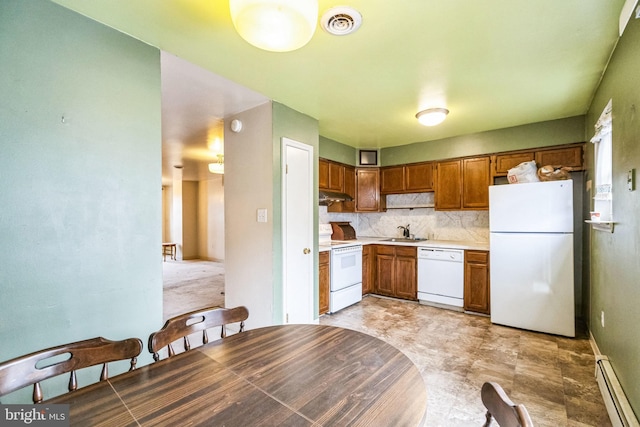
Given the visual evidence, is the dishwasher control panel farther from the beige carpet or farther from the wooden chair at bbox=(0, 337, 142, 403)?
the wooden chair at bbox=(0, 337, 142, 403)

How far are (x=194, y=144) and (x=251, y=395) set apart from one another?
442 cm

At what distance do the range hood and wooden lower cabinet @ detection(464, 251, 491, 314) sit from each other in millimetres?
1863

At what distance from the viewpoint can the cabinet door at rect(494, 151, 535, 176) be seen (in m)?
3.62

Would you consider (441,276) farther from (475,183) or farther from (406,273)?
(475,183)

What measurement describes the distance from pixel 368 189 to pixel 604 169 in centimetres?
295

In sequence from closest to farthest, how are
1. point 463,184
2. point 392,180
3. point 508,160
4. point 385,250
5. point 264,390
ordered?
point 264,390 < point 508,160 < point 463,184 < point 385,250 < point 392,180

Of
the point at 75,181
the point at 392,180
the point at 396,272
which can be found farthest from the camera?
the point at 392,180

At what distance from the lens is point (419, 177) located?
4480mm

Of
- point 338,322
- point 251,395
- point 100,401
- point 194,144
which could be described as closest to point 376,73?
point 251,395

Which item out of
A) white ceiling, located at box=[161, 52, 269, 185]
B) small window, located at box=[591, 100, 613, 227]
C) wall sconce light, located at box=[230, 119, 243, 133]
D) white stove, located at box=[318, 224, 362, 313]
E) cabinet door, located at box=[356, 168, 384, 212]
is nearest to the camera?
small window, located at box=[591, 100, 613, 227]

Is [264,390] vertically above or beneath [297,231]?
beneath

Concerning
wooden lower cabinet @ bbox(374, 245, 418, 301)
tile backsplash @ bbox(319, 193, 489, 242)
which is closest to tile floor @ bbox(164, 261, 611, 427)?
wooden lower cabinet @ bbox(374, 245, 418, 301)

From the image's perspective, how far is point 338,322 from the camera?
3490mm

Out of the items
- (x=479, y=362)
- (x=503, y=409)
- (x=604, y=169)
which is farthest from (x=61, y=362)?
(x=604, y=169)
